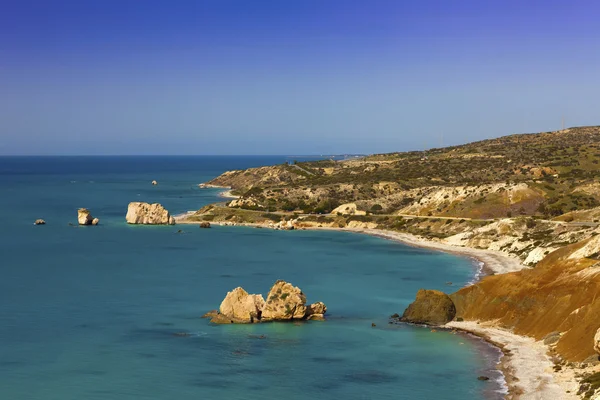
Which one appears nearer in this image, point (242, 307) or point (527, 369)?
point (527, 369)

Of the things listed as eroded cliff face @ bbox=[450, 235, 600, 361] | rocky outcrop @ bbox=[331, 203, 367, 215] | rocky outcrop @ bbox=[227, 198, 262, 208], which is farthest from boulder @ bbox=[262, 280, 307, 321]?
rocky outcrop @ bbox=[227, 198, 262, 208]

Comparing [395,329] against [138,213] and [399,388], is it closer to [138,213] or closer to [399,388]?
[399,388]

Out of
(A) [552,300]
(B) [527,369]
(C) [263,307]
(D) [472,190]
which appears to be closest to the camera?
(B) [527,369]

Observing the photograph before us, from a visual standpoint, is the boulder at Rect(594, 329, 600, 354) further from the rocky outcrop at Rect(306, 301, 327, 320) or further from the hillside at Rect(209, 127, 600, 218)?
the hillside at Rect(209, 127, 600, 218)

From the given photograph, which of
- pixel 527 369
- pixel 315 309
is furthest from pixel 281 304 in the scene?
pixel 527 369

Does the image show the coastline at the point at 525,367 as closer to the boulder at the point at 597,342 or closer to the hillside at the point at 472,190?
the boulder at the point at 597,342

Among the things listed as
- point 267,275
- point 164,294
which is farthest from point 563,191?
point 164,294

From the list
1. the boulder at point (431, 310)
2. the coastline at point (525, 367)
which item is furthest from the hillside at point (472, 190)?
the coastline at point (525, 367)

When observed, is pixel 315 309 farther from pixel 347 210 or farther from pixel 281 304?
pixel 347 210

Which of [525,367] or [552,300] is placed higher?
[552,300]
